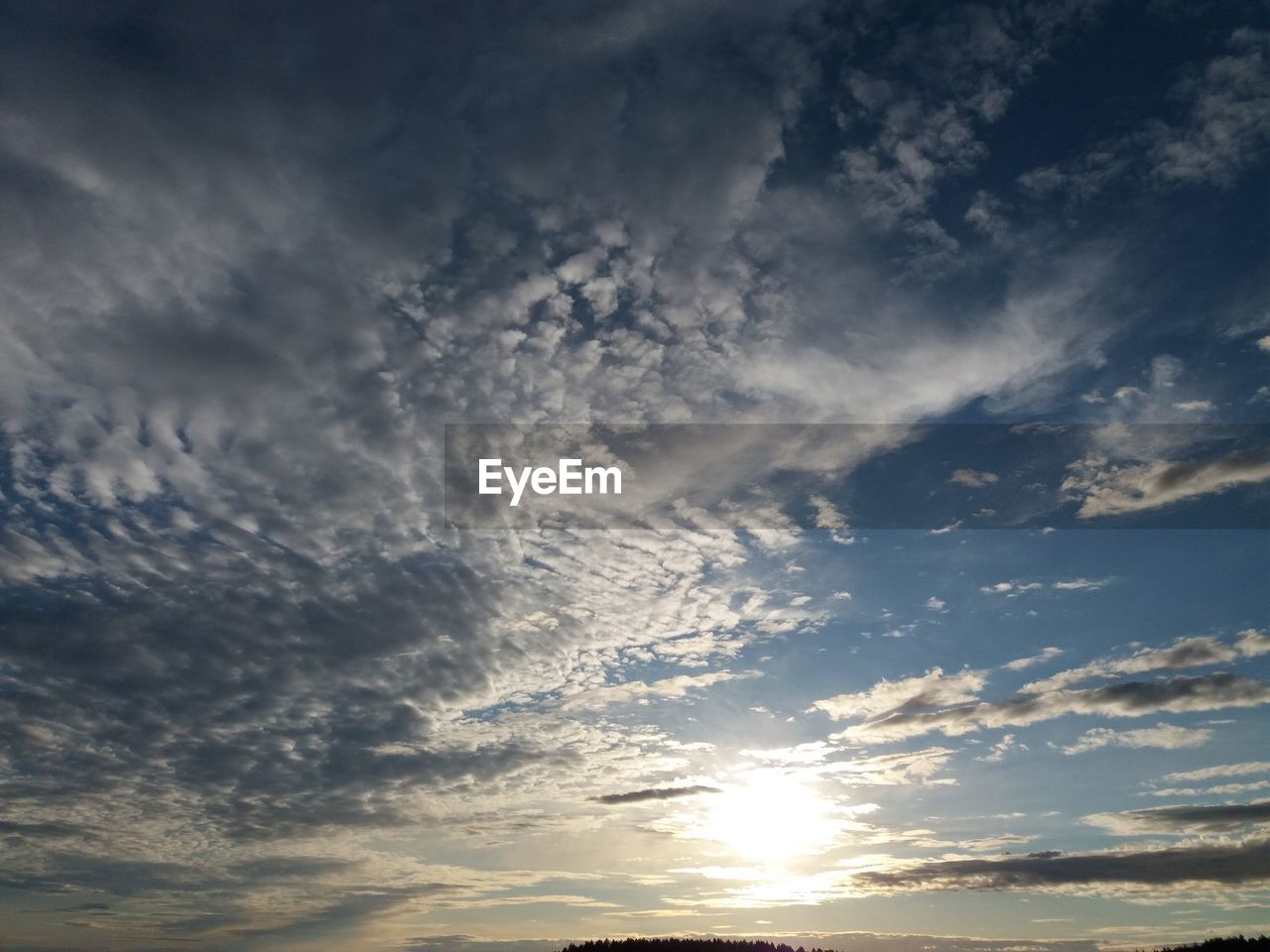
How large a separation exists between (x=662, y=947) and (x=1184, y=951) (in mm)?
46805

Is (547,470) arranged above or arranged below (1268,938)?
above

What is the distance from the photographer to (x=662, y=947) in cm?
7594

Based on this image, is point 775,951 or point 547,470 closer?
point 547,470

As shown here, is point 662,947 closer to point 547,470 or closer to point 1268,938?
point 547,470

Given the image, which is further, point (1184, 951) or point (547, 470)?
point (1184, 951)

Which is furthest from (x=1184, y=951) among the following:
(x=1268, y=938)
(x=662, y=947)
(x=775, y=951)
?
(x=662, y=947)

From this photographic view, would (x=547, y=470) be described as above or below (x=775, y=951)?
above

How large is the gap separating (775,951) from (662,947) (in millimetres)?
10673

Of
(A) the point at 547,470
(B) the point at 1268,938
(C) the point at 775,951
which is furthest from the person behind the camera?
(C) the point at 775,951

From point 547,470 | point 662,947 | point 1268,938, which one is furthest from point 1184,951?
point 547,470

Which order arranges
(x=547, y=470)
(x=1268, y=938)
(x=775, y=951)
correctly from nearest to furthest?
(x=547, y=470) < (x=1268, y=938) < (x=775, y=951)

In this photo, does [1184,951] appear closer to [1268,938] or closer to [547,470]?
[1268,938]

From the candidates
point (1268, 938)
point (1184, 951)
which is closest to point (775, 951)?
point (1184, 951)

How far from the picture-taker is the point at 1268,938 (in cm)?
6938
